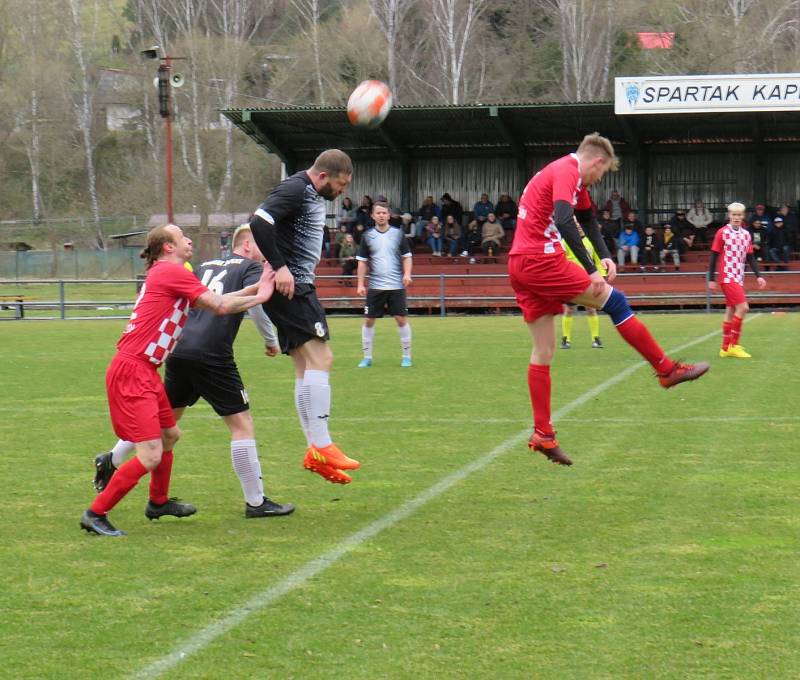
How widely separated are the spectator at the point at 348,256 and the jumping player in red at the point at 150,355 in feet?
78.7

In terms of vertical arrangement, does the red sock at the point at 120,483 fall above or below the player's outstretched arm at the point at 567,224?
below

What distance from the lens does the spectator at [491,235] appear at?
3125 centimetres

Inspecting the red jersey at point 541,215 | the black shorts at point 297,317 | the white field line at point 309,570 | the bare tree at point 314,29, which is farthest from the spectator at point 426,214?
the black shorts at point 297,317

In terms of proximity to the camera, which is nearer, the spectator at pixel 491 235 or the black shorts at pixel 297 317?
the black shorts at pixel 297 317

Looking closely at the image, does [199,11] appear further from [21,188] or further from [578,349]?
[578,349]

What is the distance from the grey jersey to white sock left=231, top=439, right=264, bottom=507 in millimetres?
9309

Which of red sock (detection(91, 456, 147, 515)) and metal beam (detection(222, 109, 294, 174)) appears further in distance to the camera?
metal beam (detection(222, 109, 294, 174))

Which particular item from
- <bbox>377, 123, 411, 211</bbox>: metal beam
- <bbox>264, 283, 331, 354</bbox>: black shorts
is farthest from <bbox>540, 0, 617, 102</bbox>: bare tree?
<bbox>264, 283, 331, 354</bbox>: black shorts

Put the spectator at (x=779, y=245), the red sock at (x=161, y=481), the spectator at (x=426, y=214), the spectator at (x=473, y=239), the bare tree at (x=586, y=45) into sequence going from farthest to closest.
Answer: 1. the bare tree at (x=586, y=45)
2. the spectator at (x=426, y=214)
3. the spectator at (x=473, y=239)
4. the spectator at (x=779, y=245)
5. the red sock at (x=161, y=481)

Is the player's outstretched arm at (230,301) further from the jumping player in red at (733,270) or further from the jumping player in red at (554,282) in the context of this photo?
the jumping player in red at (733,270)

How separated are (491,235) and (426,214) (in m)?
2.75

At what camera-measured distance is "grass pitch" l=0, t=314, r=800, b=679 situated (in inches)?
164

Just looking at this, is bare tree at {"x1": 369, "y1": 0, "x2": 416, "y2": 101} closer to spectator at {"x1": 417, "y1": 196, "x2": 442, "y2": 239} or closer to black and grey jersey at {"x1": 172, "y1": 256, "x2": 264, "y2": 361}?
spectator at {"x1": 417, "y1": 196, "x2": 442, "y2": 239}

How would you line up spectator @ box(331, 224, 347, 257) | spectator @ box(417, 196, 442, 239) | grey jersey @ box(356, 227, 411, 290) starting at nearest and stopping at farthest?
grey jersey @ box(356, 227, 411, 290)
spectator @ box(331, 224, 347, 257)
spectator @ box(417, 196, 442, 239)
